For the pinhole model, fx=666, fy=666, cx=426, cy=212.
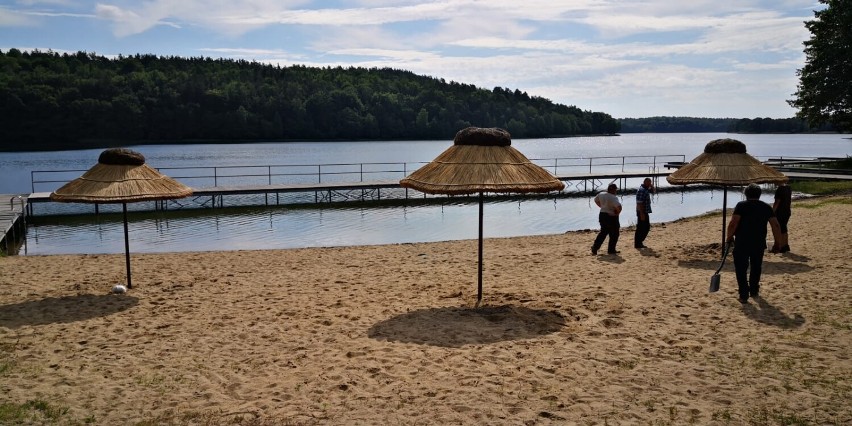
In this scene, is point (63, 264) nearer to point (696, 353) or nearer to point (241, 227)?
point (241, 227)

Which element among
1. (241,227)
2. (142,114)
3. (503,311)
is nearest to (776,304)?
(503,311)

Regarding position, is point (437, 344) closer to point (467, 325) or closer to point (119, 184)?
point (467, 325)

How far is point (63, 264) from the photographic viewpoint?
1348 cm

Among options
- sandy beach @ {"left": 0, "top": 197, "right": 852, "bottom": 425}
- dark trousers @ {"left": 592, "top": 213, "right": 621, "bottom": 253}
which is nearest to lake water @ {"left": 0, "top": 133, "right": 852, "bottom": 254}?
sandy beach @ {"left": 0, "top": 197, "right": 852, "bottom": 425}

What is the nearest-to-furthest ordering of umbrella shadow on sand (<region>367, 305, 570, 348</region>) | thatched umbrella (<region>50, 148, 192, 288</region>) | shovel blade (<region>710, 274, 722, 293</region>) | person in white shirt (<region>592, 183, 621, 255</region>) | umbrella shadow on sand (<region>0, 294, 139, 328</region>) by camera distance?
umbrella shadow on sand (<region>367, 305, 570, 348</region>), umbrella shadow on sand (<region>0, 294, 139, 328</region>), shovel blade (<region>710, 274, 722, 293</region>), thatched umbrella (<region>50, 148, 192, 288</region>), person in white shirt (<region>592, 183, 621, 255</region>)

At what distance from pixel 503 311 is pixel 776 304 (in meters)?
3.60

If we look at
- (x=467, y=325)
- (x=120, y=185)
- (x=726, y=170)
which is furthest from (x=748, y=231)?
(x=120, y=185)

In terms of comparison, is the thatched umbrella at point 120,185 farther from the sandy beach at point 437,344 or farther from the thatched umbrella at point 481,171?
the thatched umbrella at point 481,171

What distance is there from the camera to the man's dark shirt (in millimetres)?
8695

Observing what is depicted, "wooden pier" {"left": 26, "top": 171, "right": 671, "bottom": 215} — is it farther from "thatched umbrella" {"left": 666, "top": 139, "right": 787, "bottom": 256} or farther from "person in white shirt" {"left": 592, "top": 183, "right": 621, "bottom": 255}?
"thatched umbrella" {"left": 666, "top": 139, "right": 787, "bottom": 256}

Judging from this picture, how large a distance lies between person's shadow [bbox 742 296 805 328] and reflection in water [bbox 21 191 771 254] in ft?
39.6

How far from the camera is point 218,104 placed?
99125mm

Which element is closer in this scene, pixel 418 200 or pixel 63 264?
pixel 63 264

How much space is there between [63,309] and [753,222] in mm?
9440
